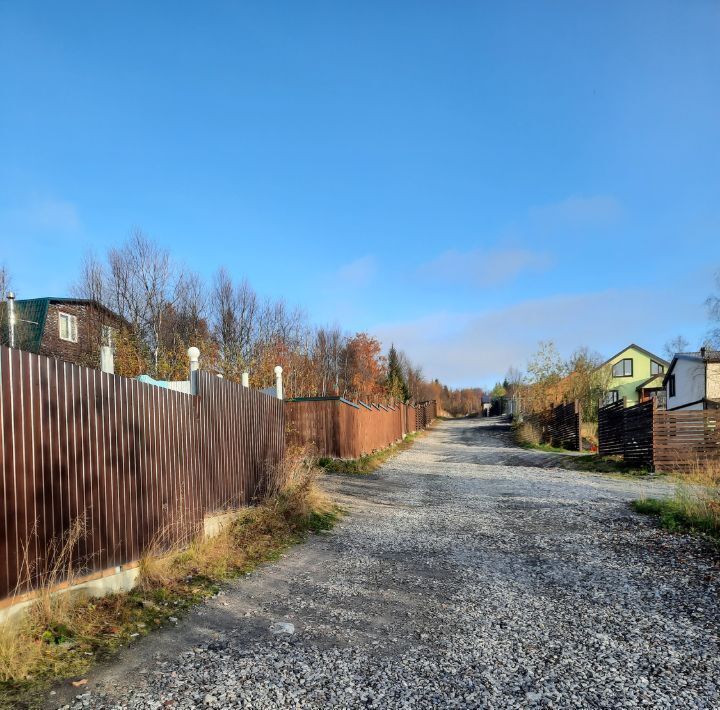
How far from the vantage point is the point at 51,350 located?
71.1 feet

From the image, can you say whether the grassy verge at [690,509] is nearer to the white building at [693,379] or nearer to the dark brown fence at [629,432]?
the dark brown fence at [629,432]

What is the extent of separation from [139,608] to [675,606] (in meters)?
4.39

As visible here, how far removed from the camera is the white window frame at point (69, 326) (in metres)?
21.8

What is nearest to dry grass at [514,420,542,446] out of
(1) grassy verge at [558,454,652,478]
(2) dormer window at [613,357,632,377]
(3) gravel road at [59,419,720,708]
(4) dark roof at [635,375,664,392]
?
(1) grassy verge at [558,454,652,478]

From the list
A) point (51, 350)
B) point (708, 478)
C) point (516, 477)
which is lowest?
point (516, 477)

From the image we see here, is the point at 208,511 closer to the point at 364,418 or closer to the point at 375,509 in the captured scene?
the point at 375,509

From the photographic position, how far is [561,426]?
80.3 feet

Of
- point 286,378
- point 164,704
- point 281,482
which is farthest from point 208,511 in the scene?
point 286,378

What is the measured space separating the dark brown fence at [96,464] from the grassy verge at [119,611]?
243 millimetres

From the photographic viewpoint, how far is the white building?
103ft

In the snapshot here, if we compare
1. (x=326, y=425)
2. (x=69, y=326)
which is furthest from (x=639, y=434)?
(x=69, y=326)

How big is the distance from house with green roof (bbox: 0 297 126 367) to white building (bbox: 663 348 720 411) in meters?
30.1

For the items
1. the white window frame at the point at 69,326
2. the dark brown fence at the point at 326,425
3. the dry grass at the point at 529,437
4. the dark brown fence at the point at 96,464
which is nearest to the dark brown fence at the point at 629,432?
the dry grass at the point at 529,437

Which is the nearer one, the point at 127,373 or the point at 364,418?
the point at 127,373
